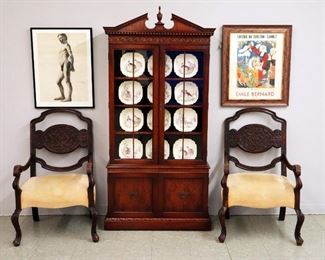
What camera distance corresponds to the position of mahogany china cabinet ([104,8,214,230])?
125 inches

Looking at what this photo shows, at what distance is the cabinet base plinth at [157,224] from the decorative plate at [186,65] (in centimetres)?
125

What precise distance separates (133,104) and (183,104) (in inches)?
17.0

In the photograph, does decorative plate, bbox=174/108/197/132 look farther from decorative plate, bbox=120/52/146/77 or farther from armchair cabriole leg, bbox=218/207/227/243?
armchair cabriole leg, bbox=218/207/227/243

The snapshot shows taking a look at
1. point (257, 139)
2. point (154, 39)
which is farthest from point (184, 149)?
point (154, 39)

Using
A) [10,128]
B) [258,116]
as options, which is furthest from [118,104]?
[258,116]

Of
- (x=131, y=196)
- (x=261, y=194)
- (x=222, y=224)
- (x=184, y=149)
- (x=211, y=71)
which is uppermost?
(x=211, y=71)

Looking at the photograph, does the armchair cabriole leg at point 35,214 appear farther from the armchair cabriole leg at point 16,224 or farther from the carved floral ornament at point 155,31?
the carved floral ornament at point 155,31

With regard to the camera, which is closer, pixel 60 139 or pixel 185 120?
pixel 185 120

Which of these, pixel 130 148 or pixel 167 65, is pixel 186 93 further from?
pixel 130 148

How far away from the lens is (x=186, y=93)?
325 cm

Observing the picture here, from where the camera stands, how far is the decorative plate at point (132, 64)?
3180 millimetres

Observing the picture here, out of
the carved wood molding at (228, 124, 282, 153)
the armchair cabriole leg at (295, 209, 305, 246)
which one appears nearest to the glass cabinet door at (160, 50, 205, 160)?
the carved wood molding at (228, 124, 282, 153)

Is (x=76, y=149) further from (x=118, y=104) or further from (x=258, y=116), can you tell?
(x=258, y=116)

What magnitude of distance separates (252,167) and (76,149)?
1.64 meters
